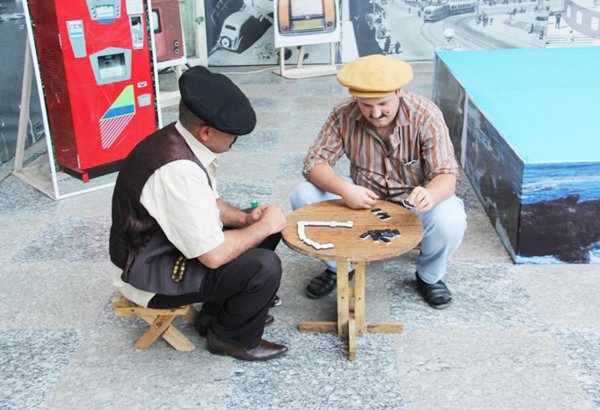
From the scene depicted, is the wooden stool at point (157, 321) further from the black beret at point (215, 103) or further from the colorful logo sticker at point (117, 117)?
the colorful logo sticker at point (117, 117)

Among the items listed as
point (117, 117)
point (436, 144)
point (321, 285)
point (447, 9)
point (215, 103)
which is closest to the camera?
point (215, 103)

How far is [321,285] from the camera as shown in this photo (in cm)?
283

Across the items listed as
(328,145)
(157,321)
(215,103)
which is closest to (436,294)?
(328,145)

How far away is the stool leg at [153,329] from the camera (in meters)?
2.40

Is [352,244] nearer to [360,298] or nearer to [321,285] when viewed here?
[360,298]

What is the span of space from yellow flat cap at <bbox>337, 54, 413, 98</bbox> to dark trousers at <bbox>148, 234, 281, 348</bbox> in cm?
61

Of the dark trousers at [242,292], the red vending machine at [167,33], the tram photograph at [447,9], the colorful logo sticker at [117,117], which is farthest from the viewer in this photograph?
the tram photograph at [447,9]

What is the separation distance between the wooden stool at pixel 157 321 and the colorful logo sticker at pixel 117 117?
5.61ft

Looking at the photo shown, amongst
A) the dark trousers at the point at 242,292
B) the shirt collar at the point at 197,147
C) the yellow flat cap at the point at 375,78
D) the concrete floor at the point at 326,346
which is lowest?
the concrete floor at the point at 326,346

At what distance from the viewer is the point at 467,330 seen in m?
2.56

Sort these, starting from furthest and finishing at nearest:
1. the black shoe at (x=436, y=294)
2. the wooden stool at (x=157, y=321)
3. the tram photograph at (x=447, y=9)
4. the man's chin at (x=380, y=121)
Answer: the tram photograph at (x=447, y=9)
the black shoe at (x=436, y=294)
the man's chin at (x=380, y=121)
the wooden stool at (x=157, y=321)

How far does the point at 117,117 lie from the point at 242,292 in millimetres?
2079

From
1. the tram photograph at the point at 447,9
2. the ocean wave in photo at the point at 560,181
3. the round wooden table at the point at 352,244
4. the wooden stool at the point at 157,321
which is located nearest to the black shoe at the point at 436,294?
the round wooden table at the point at 352,244

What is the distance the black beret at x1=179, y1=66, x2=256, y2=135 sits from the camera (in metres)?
2.05
